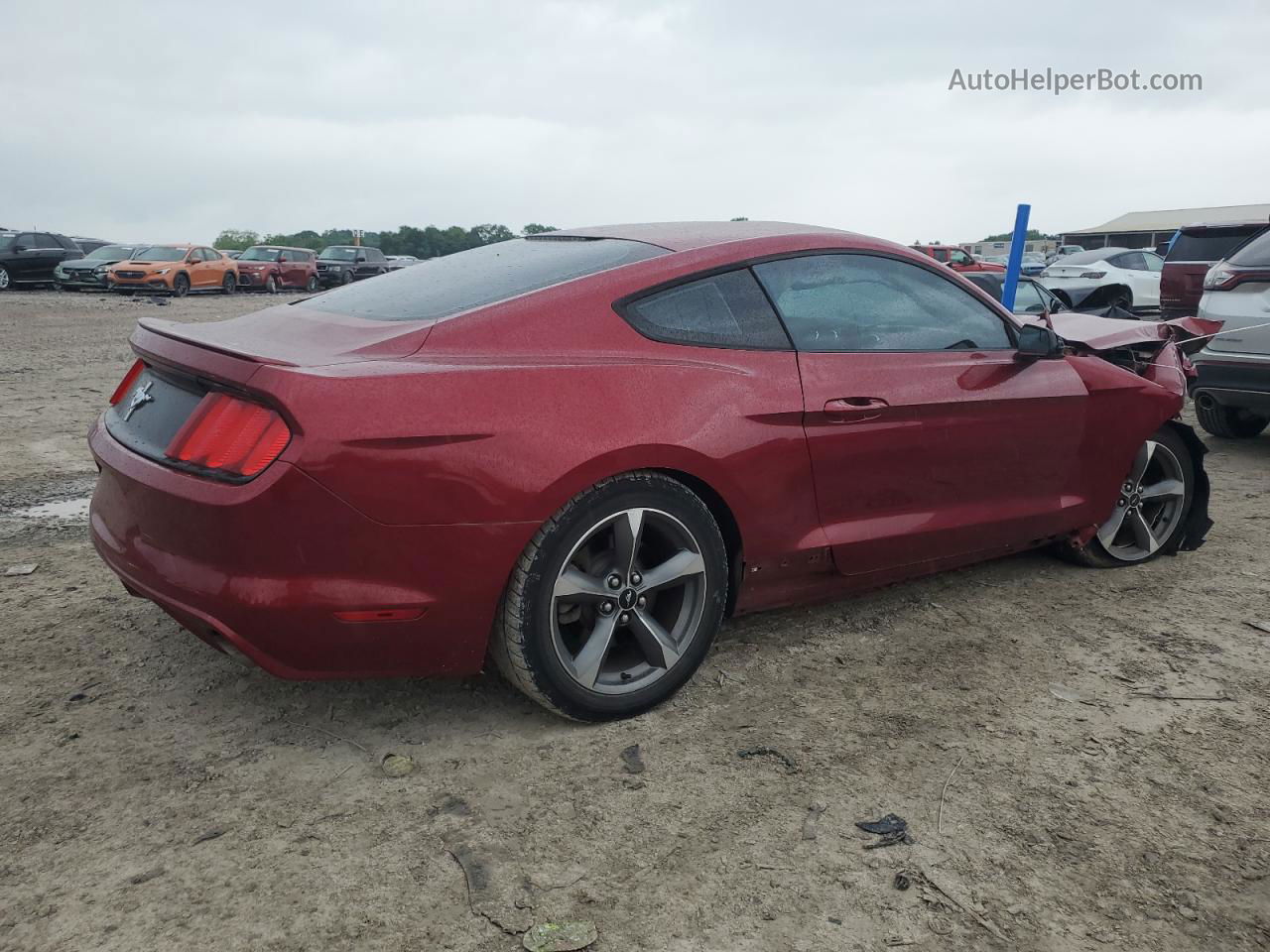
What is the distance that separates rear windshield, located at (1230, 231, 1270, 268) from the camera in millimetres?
6888

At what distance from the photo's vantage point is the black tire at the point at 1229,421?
25.6 ft

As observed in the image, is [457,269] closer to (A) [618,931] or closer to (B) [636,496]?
(B) [636,496]

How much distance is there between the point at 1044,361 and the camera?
4.15 metres

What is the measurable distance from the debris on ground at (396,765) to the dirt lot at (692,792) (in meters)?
0.03

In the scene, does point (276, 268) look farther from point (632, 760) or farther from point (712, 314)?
point (632, 760)

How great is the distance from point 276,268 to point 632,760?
30748mm

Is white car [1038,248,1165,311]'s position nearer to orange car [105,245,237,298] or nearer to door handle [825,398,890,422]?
door handle [825,398,890,422]

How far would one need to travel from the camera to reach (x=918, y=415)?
3.66m

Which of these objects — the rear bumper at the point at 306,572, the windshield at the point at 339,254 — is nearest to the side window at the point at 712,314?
the rear bumper at the point at 306,572

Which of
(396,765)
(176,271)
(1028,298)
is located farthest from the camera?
(176,271)

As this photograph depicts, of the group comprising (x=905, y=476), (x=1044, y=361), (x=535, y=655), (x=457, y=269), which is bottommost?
(x=535, y=655)

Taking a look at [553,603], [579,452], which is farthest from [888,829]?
[579,452]

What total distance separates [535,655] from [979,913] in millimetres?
1271

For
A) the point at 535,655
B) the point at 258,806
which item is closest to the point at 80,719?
the point at 258,806
